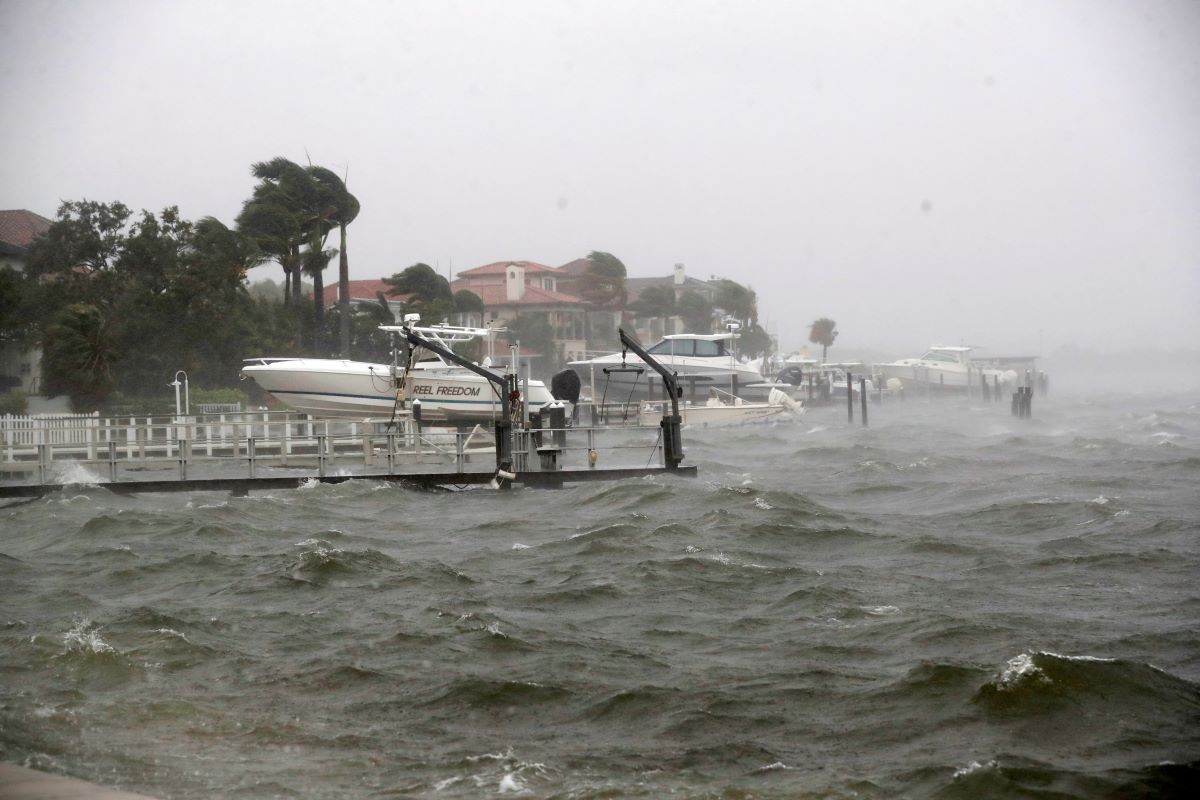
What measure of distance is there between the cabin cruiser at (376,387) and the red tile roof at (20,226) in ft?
86.5

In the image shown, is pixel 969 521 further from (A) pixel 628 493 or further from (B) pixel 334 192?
(B) pixel 334 192

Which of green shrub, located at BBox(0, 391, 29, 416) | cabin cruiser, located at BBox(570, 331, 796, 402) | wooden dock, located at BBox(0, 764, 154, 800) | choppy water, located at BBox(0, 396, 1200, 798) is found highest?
cabin cruiser, located at BBox(570, 331, 796, 402)

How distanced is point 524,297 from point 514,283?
1.92 metres

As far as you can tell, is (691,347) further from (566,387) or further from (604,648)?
(604,648)

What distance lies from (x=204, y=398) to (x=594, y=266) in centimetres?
6316

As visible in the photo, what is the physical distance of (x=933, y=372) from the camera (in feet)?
316

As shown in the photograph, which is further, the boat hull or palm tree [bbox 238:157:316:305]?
palm tree [bbox 238:157:316:305]

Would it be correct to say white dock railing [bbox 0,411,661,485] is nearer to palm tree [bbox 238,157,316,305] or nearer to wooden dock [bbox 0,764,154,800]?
wooden dock [bbox 0,764,154,800]

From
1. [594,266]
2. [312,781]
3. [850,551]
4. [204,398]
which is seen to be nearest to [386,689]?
[312,781]

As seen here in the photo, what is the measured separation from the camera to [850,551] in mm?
18594

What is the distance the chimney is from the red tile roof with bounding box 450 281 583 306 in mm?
290

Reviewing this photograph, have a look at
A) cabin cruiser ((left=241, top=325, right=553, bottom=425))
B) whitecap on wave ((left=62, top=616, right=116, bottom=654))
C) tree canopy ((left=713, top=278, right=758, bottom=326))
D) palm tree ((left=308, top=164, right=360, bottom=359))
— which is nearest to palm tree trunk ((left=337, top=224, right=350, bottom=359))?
palm tree ((left=308, top=164, right=360, bottom=359))

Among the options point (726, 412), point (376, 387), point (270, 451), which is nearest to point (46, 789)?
point (270, 451)

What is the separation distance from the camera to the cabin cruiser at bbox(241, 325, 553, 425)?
31.7 m
